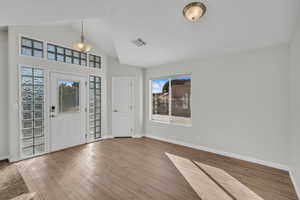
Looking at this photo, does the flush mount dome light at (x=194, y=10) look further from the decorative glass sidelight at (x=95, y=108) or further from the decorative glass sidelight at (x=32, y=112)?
the decorative glass sidelight at (x=32, y=112)

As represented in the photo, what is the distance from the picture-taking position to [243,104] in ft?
9.80

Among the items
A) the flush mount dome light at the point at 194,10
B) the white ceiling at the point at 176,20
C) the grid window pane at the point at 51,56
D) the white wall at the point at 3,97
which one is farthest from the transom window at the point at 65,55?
the flush mount dome light at the point at 194,10

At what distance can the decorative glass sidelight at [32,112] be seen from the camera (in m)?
3.03

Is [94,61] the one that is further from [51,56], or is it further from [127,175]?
[127,175]

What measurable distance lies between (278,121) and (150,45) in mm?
3044

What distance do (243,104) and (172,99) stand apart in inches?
74.9

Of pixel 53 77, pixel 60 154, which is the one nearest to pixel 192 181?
pixel 60 154

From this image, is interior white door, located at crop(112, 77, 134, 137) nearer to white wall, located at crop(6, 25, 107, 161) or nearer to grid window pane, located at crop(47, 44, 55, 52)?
white wall, located at crop(6, 25, 107, 161)

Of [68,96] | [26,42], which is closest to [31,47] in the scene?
[26,42]

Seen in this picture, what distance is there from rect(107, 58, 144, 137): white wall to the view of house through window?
442 millimetres

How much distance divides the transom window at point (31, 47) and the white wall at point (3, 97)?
0.37 meters

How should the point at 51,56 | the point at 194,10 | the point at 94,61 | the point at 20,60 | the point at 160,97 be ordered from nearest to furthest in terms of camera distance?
the point at 194,10 < the point at 20,60 < the point at 51,56 < the point at 94,61 < the point at 160,97

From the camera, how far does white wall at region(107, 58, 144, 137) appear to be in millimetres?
4668

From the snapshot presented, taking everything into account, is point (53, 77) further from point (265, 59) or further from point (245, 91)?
point (265, 59)
